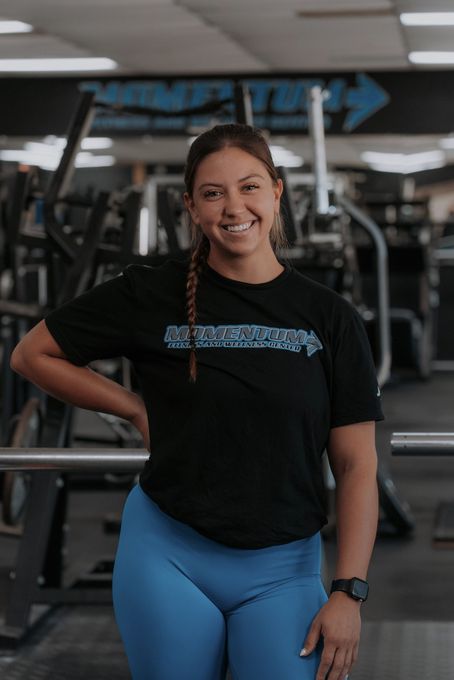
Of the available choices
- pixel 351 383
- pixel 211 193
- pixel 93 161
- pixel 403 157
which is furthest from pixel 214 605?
A: pixel 403 157

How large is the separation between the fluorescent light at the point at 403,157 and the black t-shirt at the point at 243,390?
17455mm

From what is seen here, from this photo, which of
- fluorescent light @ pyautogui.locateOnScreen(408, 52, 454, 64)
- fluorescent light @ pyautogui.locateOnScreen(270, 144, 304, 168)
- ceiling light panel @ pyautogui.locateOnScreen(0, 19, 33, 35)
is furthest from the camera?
fluorescent light @ pyautogui.locateOnScreen(270, 144, 304, 168)

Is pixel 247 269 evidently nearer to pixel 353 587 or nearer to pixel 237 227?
pixel 237 227

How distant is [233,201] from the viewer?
1.50m

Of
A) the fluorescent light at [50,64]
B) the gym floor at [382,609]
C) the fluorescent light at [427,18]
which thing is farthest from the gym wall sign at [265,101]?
the gym floor at [382,609]

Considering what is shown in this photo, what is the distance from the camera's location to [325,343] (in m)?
1.52

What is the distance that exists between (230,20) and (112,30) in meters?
0.87

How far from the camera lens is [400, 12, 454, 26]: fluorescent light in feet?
22.9

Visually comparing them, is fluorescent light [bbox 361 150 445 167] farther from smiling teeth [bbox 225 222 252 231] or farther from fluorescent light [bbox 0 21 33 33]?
smiling teeth [bbox 225 222 252 231]

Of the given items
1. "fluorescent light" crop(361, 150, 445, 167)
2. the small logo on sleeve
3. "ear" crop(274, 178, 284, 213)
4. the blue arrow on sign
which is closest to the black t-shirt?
the small logo on sleeve

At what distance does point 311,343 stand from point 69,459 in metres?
0.53

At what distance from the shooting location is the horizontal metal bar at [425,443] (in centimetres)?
182

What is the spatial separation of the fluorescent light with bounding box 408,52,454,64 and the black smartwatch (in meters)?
7.73

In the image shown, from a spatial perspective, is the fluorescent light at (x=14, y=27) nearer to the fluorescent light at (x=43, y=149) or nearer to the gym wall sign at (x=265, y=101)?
the gym wall sign at (x=265, y=101)
